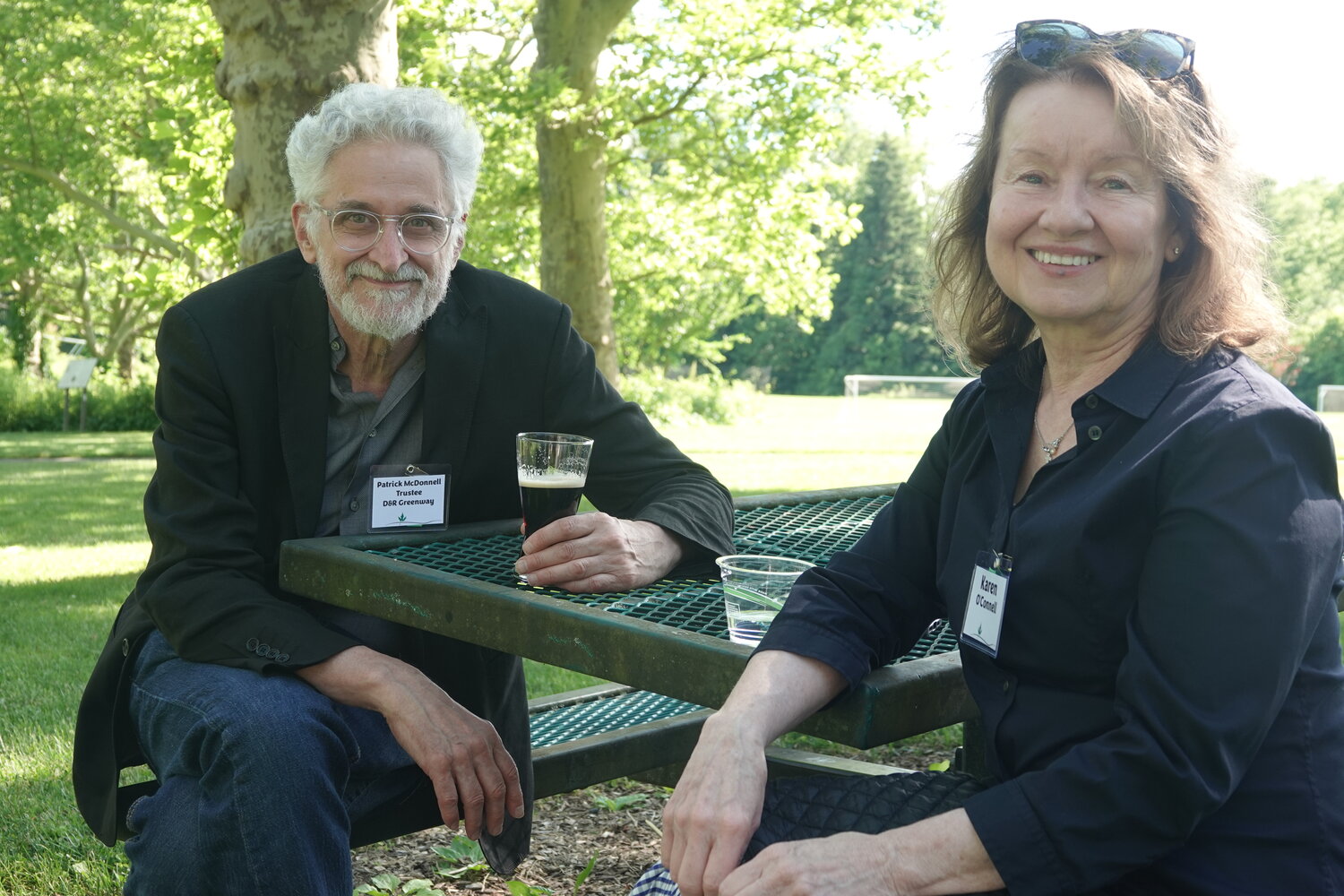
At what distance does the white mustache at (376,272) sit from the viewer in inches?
103

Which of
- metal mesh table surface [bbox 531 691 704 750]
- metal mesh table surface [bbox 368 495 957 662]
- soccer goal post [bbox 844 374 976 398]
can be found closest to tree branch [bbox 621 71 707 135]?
metal mesh table surface [bbox 531 691 704 750]

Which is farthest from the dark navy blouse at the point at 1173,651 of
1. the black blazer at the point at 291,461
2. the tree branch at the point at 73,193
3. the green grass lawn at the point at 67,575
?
the tree branch at the point at 73,193

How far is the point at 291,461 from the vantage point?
2.56 m

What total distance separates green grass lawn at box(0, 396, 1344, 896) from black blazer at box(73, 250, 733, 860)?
93cm

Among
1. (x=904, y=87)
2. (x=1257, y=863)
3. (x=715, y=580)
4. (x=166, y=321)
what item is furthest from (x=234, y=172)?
(x=904, y=87)

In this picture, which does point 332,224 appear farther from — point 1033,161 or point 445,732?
point 1033,161

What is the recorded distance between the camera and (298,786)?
1.98 metres

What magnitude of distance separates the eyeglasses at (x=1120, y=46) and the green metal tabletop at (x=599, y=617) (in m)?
0.87

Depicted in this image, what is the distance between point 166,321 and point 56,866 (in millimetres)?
1471

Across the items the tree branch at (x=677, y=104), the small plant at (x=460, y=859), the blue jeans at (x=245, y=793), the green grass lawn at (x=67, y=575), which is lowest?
the small plant at (x=460, y=859)

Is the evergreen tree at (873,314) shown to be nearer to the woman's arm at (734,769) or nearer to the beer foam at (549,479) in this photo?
the beer foam at (549,479)

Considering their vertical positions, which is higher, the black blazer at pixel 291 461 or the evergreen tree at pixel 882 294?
the evergreen tree at pixel 882 294

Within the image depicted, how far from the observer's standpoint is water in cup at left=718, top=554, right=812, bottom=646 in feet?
6.22

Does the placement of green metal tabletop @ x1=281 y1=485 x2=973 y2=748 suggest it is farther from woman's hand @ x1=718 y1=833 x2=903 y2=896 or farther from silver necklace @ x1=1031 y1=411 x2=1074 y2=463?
silver necklace @ x1=1031 y1=411 x2=1074 y2=463
